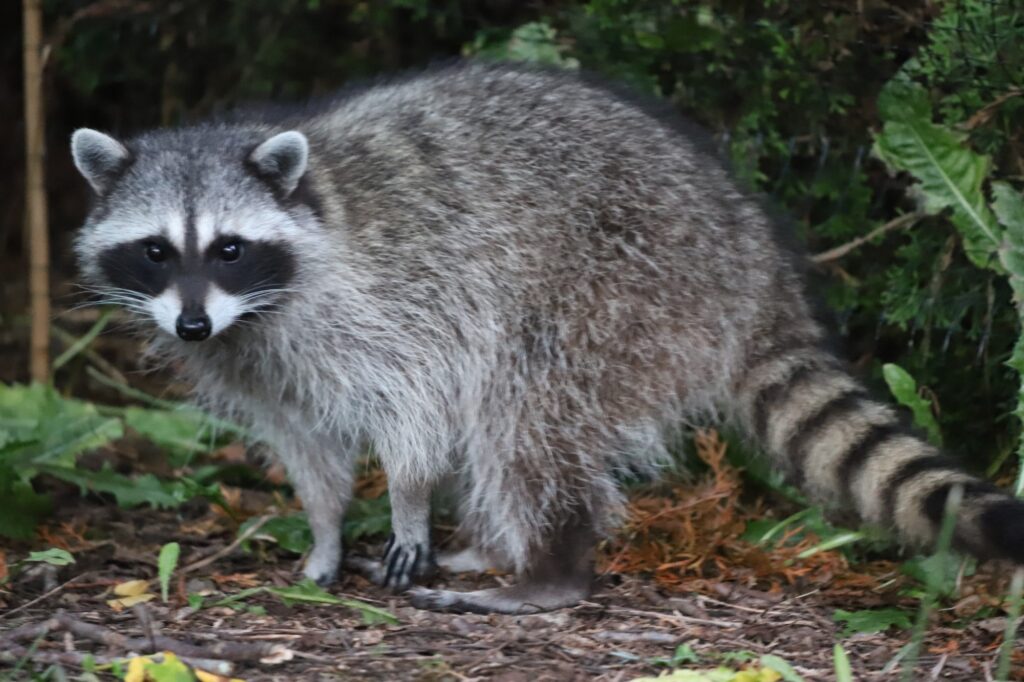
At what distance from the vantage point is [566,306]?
14.5 feet

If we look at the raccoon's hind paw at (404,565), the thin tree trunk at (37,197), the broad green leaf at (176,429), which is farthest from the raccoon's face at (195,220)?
the thin tree trunk at (37,197)

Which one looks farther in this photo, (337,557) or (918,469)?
(337,557)

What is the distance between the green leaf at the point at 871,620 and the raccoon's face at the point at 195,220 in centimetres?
213

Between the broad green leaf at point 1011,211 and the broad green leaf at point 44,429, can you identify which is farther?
the broad green leaf at point 44,429

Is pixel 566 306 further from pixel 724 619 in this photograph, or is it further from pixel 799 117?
pixel 799 117

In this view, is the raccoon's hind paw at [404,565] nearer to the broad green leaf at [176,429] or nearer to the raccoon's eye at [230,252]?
the raccoon's eye at [230,252]

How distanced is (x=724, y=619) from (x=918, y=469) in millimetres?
795

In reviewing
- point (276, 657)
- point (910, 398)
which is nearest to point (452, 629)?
point (276, 657)

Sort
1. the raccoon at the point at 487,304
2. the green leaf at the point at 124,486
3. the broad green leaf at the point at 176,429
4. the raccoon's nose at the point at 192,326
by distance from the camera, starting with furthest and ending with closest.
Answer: the broad green leaf at the point at 176,429
the green leaf at the point at 124,486
the raccoon at the point at 487,304
the raccoon's nose at the point at 192,326

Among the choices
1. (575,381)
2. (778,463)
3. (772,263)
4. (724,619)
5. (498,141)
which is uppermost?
(498,141)

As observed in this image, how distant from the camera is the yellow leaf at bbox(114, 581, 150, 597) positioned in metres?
4.40

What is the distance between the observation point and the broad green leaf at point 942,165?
470cm

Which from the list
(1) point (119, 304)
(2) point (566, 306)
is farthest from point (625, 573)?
(1) point (119, 304)

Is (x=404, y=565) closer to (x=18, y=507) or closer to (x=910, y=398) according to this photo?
(x=18, y=507)
